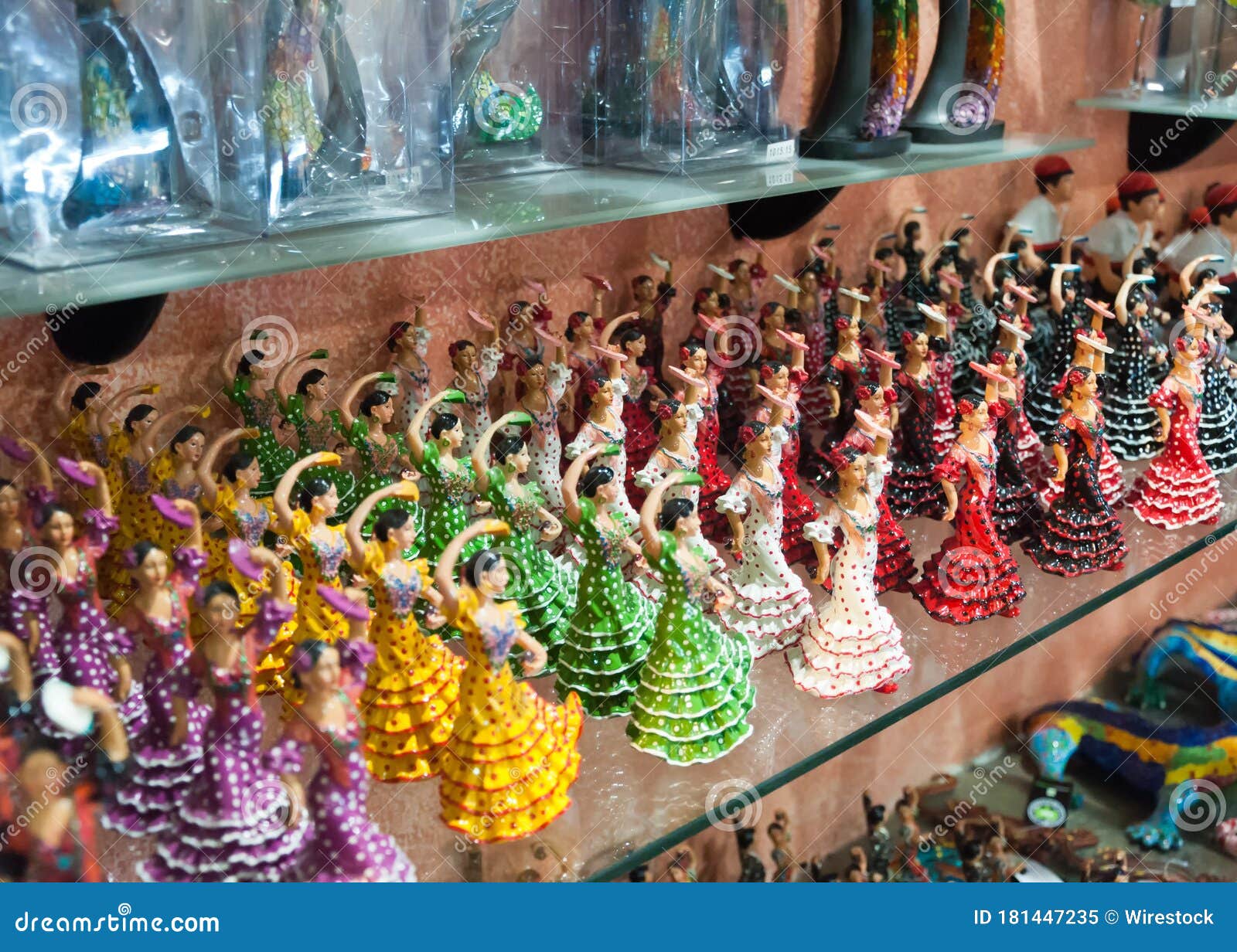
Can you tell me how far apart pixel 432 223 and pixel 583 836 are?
703 mm

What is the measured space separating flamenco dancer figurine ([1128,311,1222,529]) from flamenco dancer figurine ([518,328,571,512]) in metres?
0.98

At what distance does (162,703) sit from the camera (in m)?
1.23

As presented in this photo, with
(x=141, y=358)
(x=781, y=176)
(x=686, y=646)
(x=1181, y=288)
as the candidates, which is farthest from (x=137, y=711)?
(x=1181, y=288)

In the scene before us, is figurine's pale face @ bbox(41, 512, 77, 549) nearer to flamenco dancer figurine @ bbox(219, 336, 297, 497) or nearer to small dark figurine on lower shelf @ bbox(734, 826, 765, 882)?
flamenco dancer figurine @ bbox(219, 336, 297, 497)

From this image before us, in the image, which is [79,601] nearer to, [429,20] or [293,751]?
[293,751]

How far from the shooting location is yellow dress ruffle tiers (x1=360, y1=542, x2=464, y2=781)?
55.8 inches

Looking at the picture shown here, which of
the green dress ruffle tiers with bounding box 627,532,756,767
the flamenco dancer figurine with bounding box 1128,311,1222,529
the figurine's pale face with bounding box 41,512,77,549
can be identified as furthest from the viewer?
the flamenco dancer figurine with bounding box 1128,311,1222,529

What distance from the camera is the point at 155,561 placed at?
3.93 ft

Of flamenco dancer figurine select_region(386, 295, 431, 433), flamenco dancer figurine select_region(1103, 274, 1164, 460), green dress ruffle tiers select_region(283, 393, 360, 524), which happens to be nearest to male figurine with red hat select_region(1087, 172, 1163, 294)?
flamenco dancer figurine select_region(1103, 274, 1164, 460)

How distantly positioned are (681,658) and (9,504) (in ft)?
2.43

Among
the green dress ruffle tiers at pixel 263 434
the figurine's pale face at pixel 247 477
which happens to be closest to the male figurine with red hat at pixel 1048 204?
the green dress ruffle tiers at pixel 263 434

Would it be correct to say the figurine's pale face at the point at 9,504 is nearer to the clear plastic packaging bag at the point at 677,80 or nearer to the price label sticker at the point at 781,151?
the clear plastic packaging bag at the point at 677,80

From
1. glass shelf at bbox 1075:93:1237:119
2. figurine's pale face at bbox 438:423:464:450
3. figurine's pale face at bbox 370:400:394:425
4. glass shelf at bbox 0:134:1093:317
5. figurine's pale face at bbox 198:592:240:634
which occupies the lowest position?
figurine's pale face at bbox 198:592:240:634

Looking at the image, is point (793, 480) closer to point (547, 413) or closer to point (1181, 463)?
point (547, 413)
